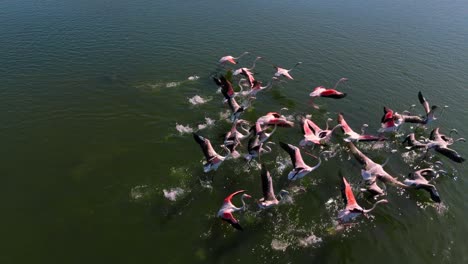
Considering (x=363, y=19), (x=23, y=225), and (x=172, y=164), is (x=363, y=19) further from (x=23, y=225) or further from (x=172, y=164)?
(x=23, y=225)

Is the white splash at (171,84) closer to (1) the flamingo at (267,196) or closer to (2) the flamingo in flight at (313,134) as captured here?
(2) the flamingo in flight at (313,134)

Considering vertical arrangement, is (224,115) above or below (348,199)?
below

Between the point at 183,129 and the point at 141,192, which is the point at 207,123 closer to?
the point at 183,129

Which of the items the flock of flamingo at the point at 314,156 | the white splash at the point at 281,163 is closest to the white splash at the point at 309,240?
the flock of flamingo at the point at 314,156

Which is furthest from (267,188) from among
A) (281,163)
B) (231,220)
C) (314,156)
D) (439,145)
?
(439,145)

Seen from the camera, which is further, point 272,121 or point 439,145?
point 272,121

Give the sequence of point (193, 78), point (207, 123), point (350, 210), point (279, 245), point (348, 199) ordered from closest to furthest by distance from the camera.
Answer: point (279, 245) < point (350, 210) < point (348, 199) < point (207, 123) < point (193, 78)
